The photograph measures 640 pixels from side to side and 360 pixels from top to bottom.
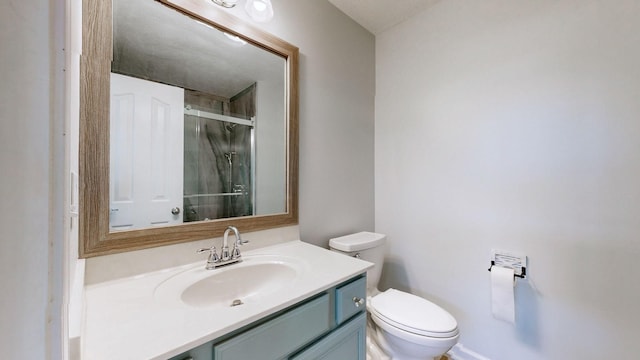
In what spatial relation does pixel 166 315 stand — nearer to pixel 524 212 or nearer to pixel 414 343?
pixel 414 343

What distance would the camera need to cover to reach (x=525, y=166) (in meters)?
1.29

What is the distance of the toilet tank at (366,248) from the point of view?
1.44 metres

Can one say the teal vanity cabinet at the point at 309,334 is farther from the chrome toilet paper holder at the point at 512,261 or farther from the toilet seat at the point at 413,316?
the chrome toilet paper holder at the point at 512,261

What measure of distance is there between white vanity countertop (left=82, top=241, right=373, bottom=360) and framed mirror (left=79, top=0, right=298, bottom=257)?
0.51 feet

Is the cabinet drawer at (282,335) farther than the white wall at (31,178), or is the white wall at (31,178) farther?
the cabinet drawer at (282,335)

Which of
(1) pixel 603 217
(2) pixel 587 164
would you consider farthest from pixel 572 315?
(2) pixel 587 164

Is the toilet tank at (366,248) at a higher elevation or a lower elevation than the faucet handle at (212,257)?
lower

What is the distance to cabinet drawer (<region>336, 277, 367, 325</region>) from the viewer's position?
907mm

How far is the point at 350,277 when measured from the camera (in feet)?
3.09

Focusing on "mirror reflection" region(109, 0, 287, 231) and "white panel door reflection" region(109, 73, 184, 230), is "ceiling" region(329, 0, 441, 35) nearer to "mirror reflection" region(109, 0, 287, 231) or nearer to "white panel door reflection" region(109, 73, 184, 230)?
"mirror reflection" region(109, 0, 287, 231)

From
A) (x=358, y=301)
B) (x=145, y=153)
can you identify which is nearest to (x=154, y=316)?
(x=145, y=153)

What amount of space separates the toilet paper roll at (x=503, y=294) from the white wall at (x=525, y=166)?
0.30ft

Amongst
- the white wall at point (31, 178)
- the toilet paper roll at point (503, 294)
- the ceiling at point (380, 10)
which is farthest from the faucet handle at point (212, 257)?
the ceiling at point (380, 10)

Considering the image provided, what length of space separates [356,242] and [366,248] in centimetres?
8
